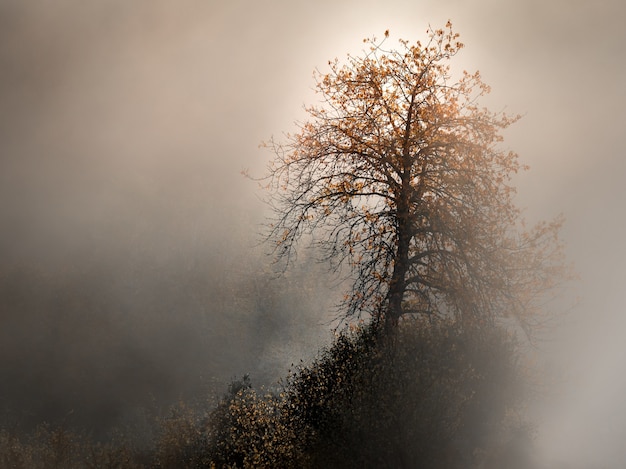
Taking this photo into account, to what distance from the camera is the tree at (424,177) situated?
16.3 m

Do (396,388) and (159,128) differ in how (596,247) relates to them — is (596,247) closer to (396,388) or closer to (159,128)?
(396,388)

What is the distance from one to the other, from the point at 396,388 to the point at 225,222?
9918 centimetres

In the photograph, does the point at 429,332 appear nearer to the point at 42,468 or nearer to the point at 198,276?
the point at 42,468

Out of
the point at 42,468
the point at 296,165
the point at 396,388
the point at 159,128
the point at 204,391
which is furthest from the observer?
the point at 159,128

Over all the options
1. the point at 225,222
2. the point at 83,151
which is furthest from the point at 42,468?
the point at 83,151

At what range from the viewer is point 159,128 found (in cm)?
17988

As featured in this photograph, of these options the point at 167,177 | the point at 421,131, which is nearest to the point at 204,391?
the point at 167,177

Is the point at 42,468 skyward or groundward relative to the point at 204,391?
groundward

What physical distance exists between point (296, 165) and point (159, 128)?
17007 cm

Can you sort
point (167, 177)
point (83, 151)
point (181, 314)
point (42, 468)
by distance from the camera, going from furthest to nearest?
1. point (83, 151)
2. point (167, 177)
3. point (181, 314)
4. point (42, 468)

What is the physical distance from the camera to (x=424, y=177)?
1703cm

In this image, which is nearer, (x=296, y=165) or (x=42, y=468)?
(x=296, y=165)

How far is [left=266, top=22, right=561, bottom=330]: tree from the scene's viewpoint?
53.5ft

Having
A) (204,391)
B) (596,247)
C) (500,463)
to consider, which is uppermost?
(596,247)
